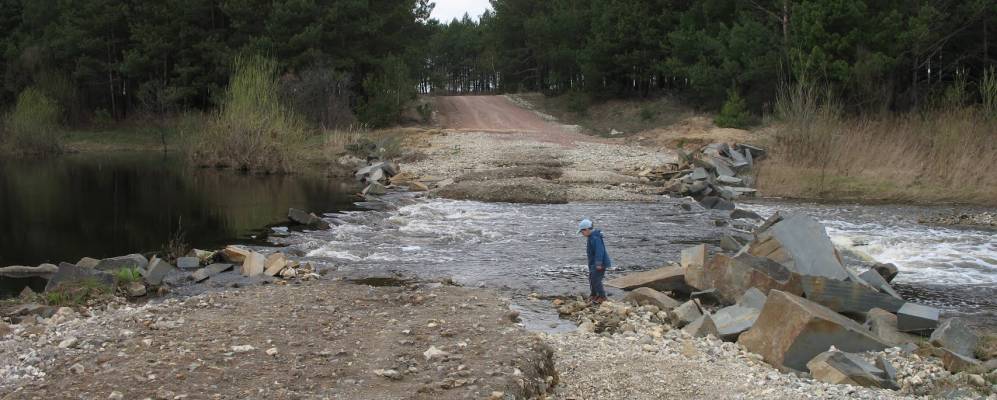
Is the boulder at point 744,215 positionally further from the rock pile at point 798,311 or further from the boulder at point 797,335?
the boulder at point 797,335

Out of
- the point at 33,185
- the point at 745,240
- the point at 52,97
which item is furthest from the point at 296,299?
the point at 52,97

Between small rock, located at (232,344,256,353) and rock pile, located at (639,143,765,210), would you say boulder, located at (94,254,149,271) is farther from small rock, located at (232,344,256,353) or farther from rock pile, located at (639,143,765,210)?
rock pile, located at (639,143,765,210)

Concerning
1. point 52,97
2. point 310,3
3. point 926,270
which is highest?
point 310,3

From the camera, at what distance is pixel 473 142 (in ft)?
121

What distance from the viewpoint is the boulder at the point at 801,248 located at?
450 inches

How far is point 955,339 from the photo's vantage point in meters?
9.01

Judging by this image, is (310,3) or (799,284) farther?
(310,3)

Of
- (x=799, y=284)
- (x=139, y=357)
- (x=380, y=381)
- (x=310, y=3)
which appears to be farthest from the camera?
(x=310, y=3)

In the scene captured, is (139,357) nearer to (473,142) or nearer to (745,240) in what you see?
(745,240)

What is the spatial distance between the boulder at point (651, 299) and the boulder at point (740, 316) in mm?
726

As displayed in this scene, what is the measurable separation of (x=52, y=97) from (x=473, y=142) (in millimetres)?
31086

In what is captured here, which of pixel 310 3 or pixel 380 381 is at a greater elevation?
pixel 310 3

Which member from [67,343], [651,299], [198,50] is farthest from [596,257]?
[198,50]

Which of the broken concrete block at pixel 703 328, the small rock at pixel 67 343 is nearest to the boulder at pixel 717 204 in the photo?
the broken concrete block at pixel 703 328
